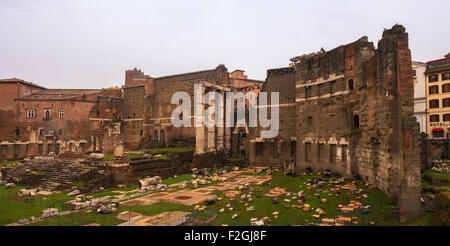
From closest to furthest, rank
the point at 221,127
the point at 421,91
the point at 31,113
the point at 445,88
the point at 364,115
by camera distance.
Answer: the point at 364,115
the point at 221,127
the point at 445,88
the point at 421,91
the point at 31,113

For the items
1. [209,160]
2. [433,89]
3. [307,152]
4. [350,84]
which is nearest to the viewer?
[350,84]

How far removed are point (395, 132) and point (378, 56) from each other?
4.19m

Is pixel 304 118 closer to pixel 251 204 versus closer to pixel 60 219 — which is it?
pixel 251 204

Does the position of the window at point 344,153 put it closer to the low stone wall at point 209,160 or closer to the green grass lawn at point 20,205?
the low stone wall at point 209,160

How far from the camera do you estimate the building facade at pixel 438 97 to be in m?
28.5

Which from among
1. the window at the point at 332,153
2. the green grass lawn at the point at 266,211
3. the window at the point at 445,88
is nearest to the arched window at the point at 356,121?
the window at the point at 332,153

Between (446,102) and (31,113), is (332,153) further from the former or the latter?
(31,113)

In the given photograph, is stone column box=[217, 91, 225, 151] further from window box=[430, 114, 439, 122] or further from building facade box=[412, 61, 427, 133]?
window box=[430, 114, 439, 122]

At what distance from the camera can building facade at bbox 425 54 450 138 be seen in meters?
28.5

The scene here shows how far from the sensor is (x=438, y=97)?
29281 mm

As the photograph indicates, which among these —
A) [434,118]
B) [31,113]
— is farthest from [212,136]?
[31,113]

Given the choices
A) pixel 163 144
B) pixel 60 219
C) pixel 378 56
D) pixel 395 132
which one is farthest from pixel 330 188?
pixel 163 144

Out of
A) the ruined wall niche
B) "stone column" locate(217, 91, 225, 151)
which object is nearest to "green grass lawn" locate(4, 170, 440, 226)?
the ruined wall niche

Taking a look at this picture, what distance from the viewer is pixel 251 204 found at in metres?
11.5
